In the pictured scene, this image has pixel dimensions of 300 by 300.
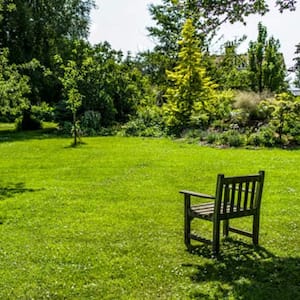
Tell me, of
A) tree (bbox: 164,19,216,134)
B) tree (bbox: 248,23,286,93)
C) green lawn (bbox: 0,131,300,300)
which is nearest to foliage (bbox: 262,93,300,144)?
green lawn (bbox: 0,131,300,300)

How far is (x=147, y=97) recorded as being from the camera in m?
26.7

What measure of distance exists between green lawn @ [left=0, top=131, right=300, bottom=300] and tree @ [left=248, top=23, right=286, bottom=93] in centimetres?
1623

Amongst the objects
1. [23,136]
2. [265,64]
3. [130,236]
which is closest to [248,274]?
[130,236]

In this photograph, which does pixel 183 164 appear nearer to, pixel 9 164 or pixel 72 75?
pixel 9 164

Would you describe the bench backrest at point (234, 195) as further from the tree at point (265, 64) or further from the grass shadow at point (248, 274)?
the tree at point (265, 64)

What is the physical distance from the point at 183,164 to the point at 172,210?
4.62 meters

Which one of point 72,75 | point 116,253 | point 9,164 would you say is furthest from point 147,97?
point 116,253

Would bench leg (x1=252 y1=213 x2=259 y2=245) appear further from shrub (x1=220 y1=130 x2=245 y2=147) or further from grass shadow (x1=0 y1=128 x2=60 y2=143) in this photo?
grass shadow (x1=0 y1=128 x2=60 y2=143)

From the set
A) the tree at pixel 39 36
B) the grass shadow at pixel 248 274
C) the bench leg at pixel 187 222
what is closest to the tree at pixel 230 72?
the tree at pixel 39 36

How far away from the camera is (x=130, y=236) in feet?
19.3

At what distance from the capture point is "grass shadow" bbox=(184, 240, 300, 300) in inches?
160

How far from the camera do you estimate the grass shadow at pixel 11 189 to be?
849 cm

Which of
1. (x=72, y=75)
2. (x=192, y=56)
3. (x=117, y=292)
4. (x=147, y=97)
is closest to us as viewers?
(x=117, y=292)

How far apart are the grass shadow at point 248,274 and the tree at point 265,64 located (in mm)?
22757
